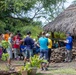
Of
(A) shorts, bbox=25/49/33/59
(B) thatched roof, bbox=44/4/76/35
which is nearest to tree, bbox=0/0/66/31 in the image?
(B) thatched roof, bbox=44/4/76/35

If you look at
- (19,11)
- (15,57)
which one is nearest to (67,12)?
(19,11)

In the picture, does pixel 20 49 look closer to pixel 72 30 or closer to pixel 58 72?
pixel 72 30

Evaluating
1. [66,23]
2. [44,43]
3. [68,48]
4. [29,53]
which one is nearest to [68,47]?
[68,48]

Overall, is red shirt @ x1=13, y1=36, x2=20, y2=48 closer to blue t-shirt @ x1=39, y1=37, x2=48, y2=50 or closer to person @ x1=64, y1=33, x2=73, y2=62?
person @ x1=64, y1=33, x2=73, y2=62

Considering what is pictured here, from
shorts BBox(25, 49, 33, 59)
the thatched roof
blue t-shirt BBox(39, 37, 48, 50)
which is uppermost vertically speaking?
the thatched roof

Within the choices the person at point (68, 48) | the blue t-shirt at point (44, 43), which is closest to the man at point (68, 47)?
the person at point (68, 48)

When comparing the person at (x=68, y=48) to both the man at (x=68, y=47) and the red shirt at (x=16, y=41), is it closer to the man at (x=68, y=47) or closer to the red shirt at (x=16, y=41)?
the man at (x=68, y=47)

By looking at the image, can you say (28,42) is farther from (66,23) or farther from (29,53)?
(66,23)

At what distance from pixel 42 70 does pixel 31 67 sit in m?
2.02

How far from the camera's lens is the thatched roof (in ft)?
59.6

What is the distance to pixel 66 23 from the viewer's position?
19.0 m

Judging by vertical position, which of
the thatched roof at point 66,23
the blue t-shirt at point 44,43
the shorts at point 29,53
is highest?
the thatched roof at point 66,23

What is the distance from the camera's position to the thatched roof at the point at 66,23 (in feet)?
59.6

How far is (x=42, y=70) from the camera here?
13.8 meters
